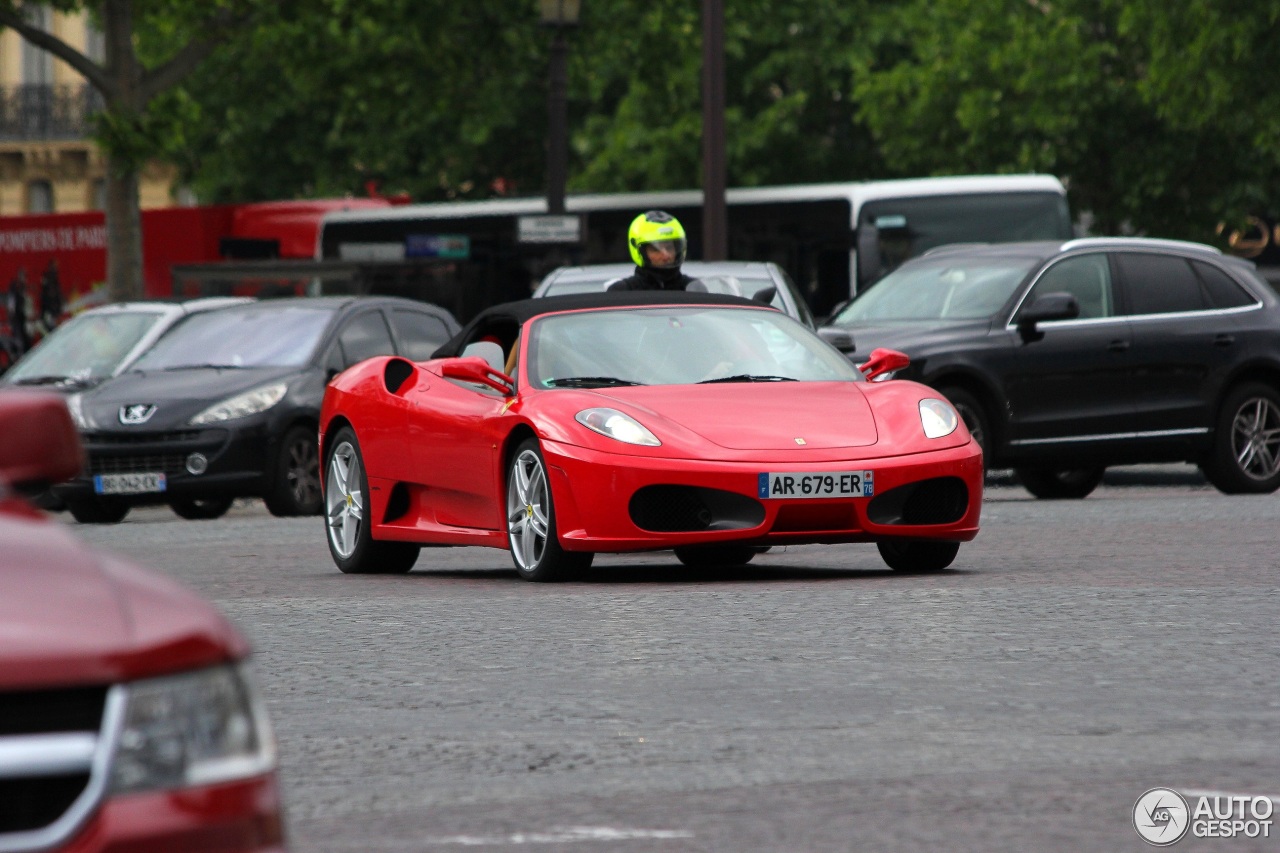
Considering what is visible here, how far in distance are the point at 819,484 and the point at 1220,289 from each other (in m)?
8.23

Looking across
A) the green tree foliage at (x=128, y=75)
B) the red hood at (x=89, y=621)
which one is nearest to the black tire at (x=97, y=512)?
the green tree foliage at (x=128, y=75)

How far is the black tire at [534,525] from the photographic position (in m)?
10.8

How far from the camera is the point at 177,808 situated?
3.19 meters

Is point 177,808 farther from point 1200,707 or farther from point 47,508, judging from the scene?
point 47,508

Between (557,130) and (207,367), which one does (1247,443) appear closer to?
(207,367)

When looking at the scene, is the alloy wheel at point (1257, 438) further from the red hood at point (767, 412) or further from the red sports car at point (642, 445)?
the red hood at point (767, 412)

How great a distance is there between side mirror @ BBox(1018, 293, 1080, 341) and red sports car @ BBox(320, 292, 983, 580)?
17.0ft

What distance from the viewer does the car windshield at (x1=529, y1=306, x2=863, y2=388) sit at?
11.5 metres

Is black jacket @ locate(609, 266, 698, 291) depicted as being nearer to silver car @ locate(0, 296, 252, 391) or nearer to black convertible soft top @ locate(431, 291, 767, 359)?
black convertible soft top @ locate(431, 291, 767, 359)

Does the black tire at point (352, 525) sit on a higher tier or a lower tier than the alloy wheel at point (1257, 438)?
higher

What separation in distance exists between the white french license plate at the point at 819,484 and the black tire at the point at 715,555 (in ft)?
1.52

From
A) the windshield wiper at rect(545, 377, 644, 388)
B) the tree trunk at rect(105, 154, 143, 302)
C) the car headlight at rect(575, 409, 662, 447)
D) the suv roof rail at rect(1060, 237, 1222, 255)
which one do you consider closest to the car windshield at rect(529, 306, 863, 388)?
the windshield wiper at rect(545, 377, 644, 388)

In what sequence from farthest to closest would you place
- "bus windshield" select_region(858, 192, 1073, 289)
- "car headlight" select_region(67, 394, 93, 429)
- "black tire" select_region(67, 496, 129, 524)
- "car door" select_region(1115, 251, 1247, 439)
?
"bus windshield" select_region(858, 192, 1073, 289) → "black tire" select_region(67, 496, 129, 524) → "car headlight" select_region(67, 394, 93, 429) → "car door" select_region(1115, 251, 1247, 439)

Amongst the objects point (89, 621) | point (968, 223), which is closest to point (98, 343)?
point (968, 223)
